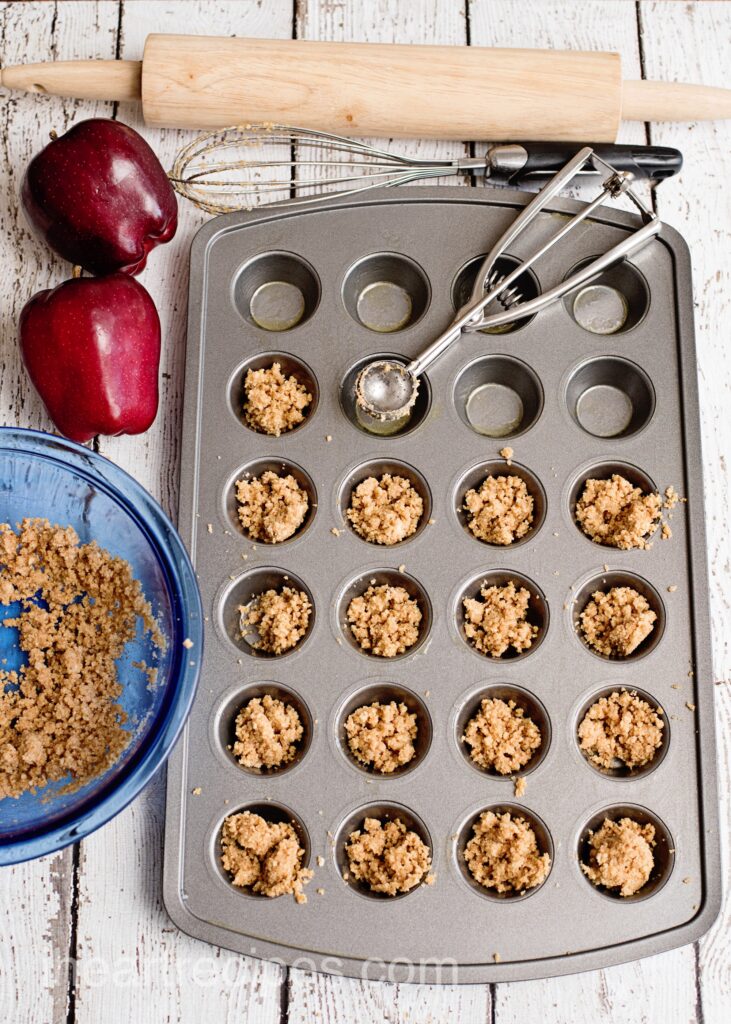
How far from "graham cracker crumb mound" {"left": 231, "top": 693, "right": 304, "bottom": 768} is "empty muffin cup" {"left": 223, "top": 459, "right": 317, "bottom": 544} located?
0.96 ft

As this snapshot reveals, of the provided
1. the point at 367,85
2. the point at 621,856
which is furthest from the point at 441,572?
the point at 367,85

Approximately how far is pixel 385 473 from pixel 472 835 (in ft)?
2.14

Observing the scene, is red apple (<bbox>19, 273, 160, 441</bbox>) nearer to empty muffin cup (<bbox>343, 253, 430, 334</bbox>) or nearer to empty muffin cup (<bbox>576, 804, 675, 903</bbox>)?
empty muffin cup (<bbox>343, 253, 430, 334</bbox>)

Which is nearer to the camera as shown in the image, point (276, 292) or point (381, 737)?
point (381, 737)

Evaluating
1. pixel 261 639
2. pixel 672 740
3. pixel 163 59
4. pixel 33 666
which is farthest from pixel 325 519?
pixel 163 59

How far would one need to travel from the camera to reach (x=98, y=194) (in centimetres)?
149

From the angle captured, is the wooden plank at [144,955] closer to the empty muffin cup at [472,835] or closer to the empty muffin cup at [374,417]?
the empty muffin cup at [472,835]

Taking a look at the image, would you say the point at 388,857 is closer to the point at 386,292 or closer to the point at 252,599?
the point at 252,599

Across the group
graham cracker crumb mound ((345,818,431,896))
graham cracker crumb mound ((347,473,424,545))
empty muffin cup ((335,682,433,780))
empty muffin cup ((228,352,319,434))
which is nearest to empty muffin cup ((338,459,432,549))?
graham cracker crumb mound ((347,473,424,545))

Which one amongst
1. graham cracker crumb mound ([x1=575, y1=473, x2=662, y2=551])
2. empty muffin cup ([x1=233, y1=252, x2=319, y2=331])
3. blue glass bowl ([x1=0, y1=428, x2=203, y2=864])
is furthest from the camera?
empty muffin cup ([x1=233, y1=252, x2=319, y2=331])

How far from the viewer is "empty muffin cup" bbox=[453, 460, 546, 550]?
1.51 m

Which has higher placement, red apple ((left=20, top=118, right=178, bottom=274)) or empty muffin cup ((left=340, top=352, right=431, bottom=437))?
red apple ((left=20, top=118, right=178, bottom=274))

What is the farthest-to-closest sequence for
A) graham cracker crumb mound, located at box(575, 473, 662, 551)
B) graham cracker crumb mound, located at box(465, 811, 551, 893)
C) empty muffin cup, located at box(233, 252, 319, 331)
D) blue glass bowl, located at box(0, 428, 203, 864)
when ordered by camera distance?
empty muffin cup, located at box(233, 252, 319, 331), graham cracker crumb mound, located at box(575, 473, 662, 551), graham cracker crumb mound, located at box(465, 811, 551, 893), blue glass bowl, located at box(0, 428, 203, 864)

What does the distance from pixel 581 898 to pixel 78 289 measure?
53.1 inches
